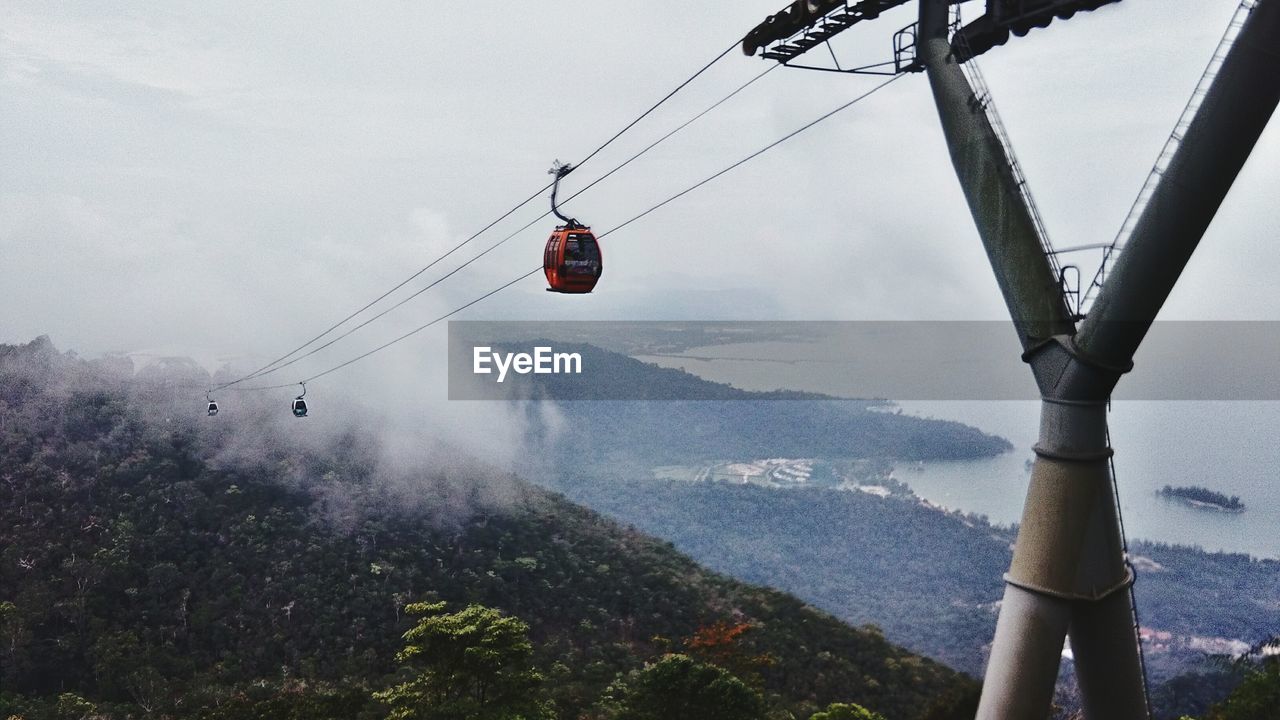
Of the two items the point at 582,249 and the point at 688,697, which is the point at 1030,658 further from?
the point at 688,697

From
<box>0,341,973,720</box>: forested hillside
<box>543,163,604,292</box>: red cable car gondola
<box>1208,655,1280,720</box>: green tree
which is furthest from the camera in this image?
<box>0,341,973,720</box>: forested hillside

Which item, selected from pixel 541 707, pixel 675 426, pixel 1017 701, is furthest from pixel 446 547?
pixel 675 426

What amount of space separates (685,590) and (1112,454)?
132 ft

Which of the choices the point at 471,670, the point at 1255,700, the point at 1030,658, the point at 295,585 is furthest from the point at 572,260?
the point at 295,585

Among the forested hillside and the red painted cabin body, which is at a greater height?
the red painted cabin body

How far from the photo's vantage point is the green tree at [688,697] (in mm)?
24828

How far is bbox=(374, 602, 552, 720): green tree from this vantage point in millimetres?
24562

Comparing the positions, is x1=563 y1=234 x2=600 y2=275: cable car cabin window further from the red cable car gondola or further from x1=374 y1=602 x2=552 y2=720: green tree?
x1=374 y1=602 x2=552 y2=720: green tree

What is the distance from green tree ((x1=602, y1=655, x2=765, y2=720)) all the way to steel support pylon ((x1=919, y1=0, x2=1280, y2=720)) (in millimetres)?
15161

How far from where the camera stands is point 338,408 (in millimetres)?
67312

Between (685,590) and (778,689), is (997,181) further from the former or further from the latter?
(685,590)

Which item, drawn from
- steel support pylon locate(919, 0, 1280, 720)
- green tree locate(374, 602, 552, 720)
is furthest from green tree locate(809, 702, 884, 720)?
steel support pylon locate(919, 0, 1280, 720)

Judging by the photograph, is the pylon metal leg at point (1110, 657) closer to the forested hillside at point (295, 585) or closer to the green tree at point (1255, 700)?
the forested hillside at point (295, 585)

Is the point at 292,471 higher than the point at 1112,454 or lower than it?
lower
